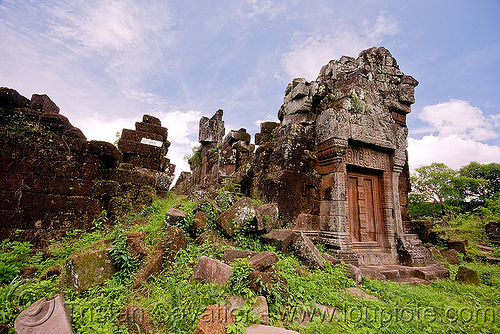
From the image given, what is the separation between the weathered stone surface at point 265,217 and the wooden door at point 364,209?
243cm

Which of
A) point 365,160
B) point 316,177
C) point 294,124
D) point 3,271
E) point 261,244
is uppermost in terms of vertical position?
point 294,124

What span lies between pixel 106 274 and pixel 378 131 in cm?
664

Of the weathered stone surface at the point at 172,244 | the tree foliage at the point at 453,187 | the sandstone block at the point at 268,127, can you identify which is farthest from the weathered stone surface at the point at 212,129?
the tree foliage at the point at 453,187

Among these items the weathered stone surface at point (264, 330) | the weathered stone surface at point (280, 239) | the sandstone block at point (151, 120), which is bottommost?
the weathered stone surface at point (264, 330)

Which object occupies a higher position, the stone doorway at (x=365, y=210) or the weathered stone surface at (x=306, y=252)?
the stone doorway at (x=365, y=210)

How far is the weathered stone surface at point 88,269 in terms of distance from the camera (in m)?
2.70

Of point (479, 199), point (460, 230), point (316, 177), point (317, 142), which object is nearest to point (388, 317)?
point (316, 177)

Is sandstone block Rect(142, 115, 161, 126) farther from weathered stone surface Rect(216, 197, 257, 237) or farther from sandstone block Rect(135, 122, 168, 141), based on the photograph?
weathered stone surface Rect(216, 197, 257, 237)

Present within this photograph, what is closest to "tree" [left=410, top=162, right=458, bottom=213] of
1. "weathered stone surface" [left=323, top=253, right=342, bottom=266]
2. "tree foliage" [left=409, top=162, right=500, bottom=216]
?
"tree foliage" [left=409, top=162, right=500, bottom=216]

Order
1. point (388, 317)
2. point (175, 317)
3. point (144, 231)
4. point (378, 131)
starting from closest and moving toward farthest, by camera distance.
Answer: point (175, 317)
point (388, 317)
point (144, 231)
point (378, 131)

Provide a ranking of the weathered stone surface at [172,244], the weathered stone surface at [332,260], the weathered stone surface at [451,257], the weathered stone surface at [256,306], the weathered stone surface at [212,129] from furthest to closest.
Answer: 1. the weathered stone surface at [212,129]
2. the weathered stone surface at [451,257]
3. the weathered stone surface at [332,260]
4. the weathered stone surface at [172,244]
5. the weathered stone surface at [256,306]

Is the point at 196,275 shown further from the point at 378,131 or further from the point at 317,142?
the point at 378,131

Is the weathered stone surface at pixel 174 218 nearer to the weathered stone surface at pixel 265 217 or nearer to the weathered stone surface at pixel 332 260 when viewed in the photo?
the weathered stone surface at pixel 265 217

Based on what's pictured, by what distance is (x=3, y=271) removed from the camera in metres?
2.95
